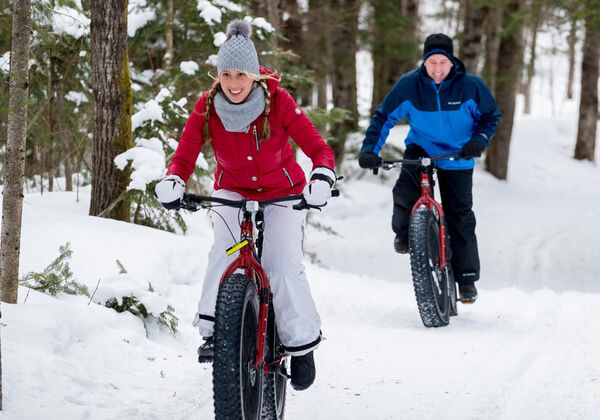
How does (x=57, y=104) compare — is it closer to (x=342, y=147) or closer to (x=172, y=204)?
(x=172, y=204)

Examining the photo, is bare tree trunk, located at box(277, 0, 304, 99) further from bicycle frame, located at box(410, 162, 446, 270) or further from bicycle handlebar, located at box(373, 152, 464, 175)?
bicycle handlebar, located at box(373, 152, 464, 175)

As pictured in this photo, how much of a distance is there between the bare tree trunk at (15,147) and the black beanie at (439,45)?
3.39m

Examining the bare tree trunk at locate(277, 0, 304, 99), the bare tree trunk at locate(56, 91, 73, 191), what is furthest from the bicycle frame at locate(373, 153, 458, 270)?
the bare tree trunk at locate(277, 0, 304, 99)

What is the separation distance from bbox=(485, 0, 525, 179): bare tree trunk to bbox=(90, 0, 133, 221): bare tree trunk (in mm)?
14165

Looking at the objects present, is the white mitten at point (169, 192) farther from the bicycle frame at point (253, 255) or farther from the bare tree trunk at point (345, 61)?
the bare tree trunk at point (345, 61)

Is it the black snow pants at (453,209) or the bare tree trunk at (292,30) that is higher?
the bare tree trunk at (292,30)

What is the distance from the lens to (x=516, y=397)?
14.6ft

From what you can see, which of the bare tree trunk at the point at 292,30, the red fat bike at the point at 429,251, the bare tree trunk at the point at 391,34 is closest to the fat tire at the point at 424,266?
the red fat bike at the point at 429,251

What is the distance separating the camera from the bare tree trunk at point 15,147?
4250mm

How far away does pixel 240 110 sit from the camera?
3.78 m

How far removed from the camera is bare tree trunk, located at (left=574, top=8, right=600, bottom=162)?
20312 millimetres

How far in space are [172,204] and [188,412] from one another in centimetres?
132

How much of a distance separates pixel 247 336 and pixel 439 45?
365 cm

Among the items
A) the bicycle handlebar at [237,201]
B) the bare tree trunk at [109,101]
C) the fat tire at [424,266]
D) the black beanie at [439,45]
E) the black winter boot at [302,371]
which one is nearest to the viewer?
the bicycle handlebar at [237,201]
